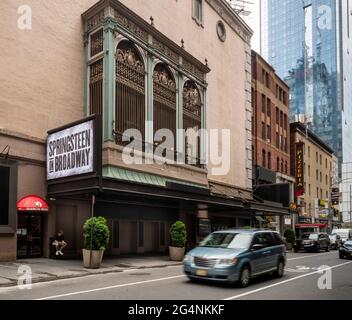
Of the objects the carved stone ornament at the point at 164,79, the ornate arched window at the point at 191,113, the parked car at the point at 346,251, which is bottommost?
the parked car at the point at 346,251

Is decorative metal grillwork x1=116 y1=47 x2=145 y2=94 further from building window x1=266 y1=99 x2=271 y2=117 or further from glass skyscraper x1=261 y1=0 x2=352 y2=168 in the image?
glass skyscraper x1=261 y1=0 x2=352 y2=168

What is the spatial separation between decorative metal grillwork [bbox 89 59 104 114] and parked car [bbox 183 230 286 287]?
34.8 feet

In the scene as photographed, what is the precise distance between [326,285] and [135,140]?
1229 centimetres

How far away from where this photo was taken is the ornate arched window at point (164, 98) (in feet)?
85.9

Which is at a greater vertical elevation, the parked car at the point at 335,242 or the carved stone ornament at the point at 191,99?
the carved stone ornament at the point at 191,99

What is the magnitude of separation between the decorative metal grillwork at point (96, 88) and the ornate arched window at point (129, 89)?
32.2 inches

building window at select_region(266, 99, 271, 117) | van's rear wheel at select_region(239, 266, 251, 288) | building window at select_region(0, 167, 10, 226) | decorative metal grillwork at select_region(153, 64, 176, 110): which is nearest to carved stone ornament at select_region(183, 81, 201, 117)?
decorative metal grillwork at select_region(153, 64, 176, 110)

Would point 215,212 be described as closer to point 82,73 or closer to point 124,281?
point 82,73

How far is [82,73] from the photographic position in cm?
2361

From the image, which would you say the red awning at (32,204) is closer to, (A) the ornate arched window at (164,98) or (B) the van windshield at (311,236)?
(A) the ornate arched window at (164,98)

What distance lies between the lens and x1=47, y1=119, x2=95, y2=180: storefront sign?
19.1 metres

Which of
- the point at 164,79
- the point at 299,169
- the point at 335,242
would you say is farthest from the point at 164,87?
the point at 299,169

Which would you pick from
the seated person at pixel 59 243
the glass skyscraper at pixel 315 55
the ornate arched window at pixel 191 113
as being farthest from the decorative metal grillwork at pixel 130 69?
the glass skyscraper at pixel 315 55
